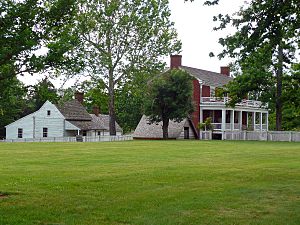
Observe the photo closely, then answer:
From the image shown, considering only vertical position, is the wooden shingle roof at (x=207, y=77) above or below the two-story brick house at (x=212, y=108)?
above

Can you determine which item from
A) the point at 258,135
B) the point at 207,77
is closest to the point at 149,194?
the point at 258,135

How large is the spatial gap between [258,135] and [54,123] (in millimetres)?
25835

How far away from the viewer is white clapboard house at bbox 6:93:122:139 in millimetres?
61938

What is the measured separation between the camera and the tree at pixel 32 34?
10.1 metres

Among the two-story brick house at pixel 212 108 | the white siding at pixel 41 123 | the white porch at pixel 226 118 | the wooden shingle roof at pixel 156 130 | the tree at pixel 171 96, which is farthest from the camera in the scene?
the white siding at pixel 41 123

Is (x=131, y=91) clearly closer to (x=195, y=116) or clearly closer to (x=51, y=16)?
(x=195, y=116)

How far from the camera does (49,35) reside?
440 inches

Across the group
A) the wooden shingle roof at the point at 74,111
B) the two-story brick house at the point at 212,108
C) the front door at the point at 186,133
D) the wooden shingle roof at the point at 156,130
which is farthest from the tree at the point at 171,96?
the wooden shingle roof at the point at 74,111

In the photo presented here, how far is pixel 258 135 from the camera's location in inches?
2036

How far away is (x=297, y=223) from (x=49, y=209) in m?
4.52

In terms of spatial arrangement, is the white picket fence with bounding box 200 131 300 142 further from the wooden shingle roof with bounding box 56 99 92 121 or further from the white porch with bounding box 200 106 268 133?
the wooden shingle roof with bounding box 56 99 92 121

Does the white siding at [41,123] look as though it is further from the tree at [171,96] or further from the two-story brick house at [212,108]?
the tree at [171,96]

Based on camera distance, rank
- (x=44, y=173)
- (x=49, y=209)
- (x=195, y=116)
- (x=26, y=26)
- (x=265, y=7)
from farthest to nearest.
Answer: (x=195, y=116), (x=44, y=173), (x=265, y=7), (x=26, y=26), (x=49, y=209)

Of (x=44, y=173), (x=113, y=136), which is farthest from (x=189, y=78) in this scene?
(x=44, y=173)
